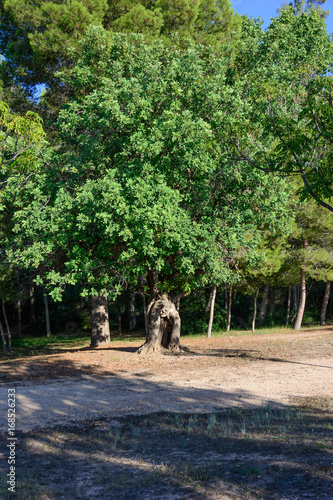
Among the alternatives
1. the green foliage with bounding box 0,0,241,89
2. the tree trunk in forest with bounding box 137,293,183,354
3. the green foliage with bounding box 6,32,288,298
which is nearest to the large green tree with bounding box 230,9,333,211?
the green foliage with bounding box 6,32,288,298

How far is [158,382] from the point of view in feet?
34.9

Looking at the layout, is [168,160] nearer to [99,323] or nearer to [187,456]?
[187,456]

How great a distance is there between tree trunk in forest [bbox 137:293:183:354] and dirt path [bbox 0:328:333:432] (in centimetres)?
71

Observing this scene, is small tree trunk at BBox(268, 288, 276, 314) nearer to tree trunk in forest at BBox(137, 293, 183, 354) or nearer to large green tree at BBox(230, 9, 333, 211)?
tree trunk in forest at BBox(137, 293, 183, 354)

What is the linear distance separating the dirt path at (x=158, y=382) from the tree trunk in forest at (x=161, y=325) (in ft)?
2.32

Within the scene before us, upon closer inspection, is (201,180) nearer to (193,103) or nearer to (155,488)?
(193,103)

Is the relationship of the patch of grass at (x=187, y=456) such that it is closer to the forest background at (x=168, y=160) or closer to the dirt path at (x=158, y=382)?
the dirt path at (x=158, y=382)

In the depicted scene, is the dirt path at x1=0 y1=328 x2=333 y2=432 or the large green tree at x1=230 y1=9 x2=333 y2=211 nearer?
the dirt path at x1=0 y1=328 x2=333 y2=432

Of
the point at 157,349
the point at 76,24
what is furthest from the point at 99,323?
the point at 76,24

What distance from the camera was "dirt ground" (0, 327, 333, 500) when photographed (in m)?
4.74

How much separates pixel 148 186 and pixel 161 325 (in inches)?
234

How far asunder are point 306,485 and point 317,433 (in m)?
1.80

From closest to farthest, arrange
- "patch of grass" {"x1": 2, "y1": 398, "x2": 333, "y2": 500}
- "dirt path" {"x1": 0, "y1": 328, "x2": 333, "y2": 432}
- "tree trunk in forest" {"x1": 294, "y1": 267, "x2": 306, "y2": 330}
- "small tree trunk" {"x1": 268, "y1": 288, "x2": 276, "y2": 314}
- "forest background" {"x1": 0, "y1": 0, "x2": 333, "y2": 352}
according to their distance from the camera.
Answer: "patch of grass" {"x1": 2, "y1": 398, "x2": 333, "y2": 500} < "dirt path" {"x1": 0, "y1": 328, "x2": 333, "y2": 432} < "forest background" {"x1": 0, "y1": 0, "x2": 333, "y2": 352} < "tree trunk in forest" {"x1": 294, "y1": 267, "x2": 306, "y2": 330} < "small tree trunk" {"x1": 268, "y1": 288, "x2": 276, "y2": 314}

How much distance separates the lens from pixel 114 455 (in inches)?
227
